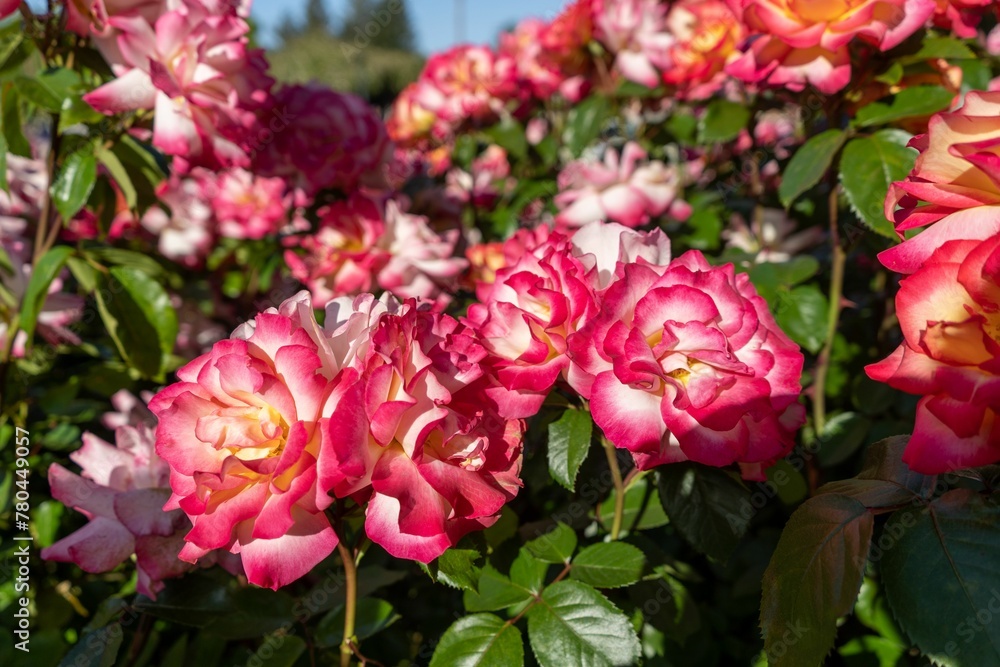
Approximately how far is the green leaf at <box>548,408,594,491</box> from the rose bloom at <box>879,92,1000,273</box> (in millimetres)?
360

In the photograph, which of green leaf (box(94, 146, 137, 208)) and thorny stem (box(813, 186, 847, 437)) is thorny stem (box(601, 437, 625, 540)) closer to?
thorny stem (box(813, 186, 847, 437))

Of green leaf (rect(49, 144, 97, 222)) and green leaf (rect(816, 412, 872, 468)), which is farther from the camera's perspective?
green leaf (rect(816, 412, 872, 468))

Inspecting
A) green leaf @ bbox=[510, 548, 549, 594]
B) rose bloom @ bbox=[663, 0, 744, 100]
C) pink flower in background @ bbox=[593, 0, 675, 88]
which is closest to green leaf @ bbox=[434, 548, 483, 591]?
green leaf @ bbox=[510, 548, 549, 594]

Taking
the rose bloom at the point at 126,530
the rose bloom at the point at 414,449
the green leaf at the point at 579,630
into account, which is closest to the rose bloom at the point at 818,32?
the rose bloom at the point at 414,449

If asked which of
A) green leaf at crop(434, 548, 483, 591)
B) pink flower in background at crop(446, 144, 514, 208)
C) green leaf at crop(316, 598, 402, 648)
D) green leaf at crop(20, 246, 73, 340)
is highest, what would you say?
green leaf at crop(20, 246, 73, 340)

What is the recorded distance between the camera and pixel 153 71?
3.67ft

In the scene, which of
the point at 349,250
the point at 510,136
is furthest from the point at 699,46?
the point at 349,250

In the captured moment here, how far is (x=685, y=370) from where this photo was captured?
0.75 m

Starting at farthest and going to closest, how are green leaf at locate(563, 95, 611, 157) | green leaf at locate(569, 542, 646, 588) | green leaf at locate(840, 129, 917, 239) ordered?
green leaf at locate(563, 95, 611, 157), green leaf at locate(840, 129, 917, 239), green leaf at locate(569, 542, 646, 588)

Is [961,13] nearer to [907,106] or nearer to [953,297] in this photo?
[907,106]

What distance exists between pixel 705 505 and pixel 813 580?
20cm

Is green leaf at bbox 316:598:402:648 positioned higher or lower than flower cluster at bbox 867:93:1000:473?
lower

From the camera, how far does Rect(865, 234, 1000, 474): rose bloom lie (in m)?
0.58

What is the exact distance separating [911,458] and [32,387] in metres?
2.07
